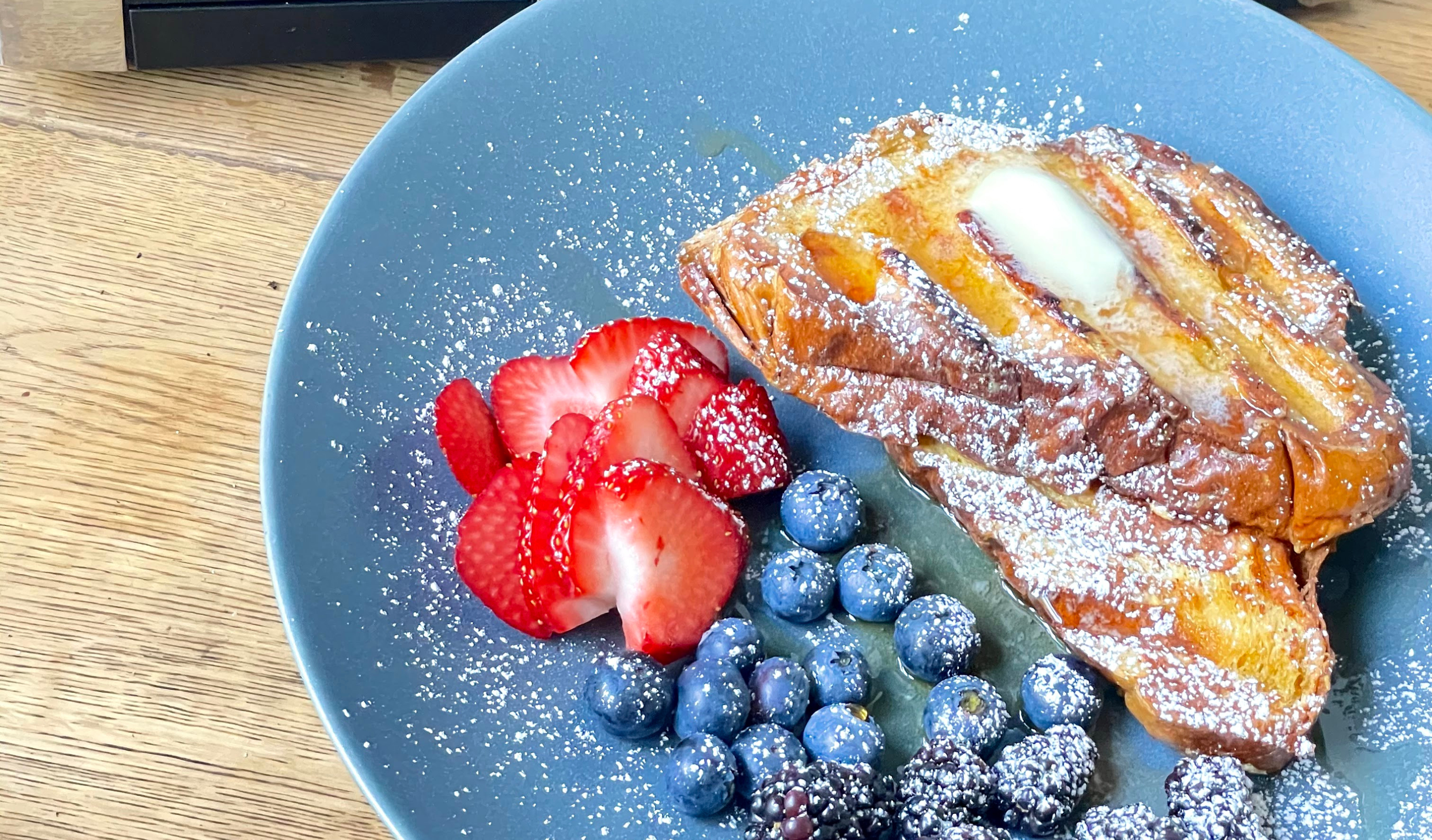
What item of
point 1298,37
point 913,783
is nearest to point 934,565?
point 913,783

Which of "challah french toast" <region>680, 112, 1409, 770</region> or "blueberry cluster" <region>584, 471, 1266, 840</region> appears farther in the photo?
"challah french toast" <region>680, 112, 1409, 770</region>

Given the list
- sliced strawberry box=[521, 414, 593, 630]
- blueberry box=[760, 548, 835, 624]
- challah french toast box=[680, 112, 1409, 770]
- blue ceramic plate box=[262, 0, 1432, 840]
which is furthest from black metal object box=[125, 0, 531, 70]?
blueberry box=[760, 548, 835, 624]

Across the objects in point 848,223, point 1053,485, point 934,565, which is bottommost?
point 934,565

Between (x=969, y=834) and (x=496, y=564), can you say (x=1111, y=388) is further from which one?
(x=496, y=564)

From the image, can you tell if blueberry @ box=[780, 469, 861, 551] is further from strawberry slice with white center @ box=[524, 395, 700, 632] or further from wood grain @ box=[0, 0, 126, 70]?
wood grain @ box=[0, 0, 126, 70]

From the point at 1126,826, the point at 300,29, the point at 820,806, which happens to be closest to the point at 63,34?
the point at 300,29

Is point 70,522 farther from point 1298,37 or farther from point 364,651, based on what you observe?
point 1298,37
